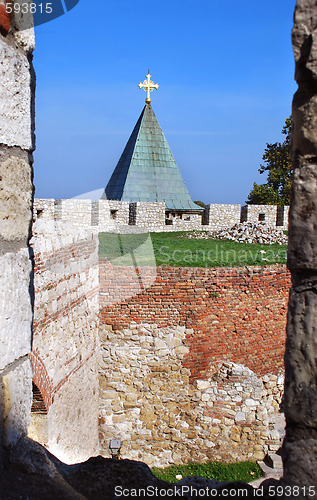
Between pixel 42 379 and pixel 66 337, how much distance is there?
2.75ft

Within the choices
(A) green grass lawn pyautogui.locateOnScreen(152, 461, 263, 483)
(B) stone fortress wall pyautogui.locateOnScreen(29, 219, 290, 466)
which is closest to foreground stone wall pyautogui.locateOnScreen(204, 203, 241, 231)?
(B) stone fortress wall pyautogui.locateOnScreen(29, 219, 290, 466)

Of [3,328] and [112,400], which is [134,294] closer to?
[112,400]

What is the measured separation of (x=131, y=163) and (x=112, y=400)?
32.4 feet

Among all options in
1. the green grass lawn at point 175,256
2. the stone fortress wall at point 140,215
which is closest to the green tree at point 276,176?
the stone fortress wall at point 140,215

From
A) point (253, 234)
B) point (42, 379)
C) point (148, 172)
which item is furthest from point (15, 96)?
point (148, 172)

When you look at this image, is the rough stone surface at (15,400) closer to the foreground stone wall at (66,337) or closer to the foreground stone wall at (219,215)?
the foreground stone wall at (66,337)

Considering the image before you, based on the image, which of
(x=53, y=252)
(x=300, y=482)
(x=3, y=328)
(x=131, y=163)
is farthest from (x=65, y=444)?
(x=131, y=163)

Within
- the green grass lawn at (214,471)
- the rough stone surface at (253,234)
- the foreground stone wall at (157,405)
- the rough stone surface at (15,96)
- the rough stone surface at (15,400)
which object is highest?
the rough stone surface at (15,96)

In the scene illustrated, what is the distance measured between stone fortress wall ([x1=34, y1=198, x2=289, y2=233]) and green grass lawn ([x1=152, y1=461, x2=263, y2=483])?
19.6 feet

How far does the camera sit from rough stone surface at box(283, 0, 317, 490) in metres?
1.50

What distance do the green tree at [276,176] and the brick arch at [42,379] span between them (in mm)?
18716

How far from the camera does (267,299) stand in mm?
7547

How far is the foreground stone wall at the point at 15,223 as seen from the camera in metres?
1.91

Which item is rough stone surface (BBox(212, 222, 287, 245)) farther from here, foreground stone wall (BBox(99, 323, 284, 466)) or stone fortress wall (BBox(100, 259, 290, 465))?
foreground stone wall (BBox(99, 323, 284, 466))
